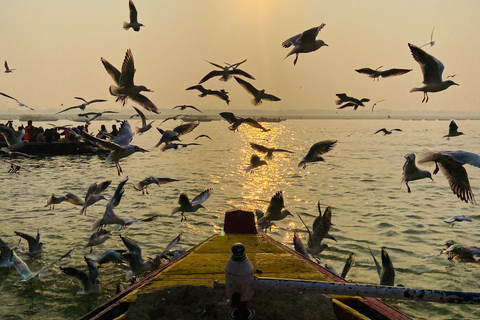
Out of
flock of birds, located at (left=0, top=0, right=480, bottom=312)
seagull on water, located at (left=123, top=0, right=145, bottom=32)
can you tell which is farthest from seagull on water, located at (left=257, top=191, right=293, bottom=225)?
seagull on water, located at (left=123, top=0, right=145, bottom=32)

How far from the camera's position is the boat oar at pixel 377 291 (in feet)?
8.45

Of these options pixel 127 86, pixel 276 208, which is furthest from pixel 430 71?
pixel 127 86

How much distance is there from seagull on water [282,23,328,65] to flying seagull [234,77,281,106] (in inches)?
97.6

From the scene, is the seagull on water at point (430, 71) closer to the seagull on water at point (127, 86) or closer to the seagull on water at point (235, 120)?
the seagull on water at point (235, 120)

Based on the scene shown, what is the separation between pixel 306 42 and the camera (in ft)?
29.2

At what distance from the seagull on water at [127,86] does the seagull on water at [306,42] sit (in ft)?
12.3

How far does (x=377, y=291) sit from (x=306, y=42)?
7.35 metres

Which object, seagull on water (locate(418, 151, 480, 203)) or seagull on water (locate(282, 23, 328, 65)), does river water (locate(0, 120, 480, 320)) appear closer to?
seagull on water (locate(418, 151, 480, 203))

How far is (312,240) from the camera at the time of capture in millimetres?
9680

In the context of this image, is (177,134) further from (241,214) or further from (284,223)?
(284,223)

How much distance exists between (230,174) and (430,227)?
59.4 ft

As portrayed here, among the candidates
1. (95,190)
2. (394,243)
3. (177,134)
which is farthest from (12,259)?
(394,243)

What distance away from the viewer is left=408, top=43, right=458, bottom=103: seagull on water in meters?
8.02

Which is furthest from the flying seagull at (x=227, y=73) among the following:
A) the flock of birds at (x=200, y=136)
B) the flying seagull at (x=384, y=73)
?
the flying seagull at (x=384, y=73)
